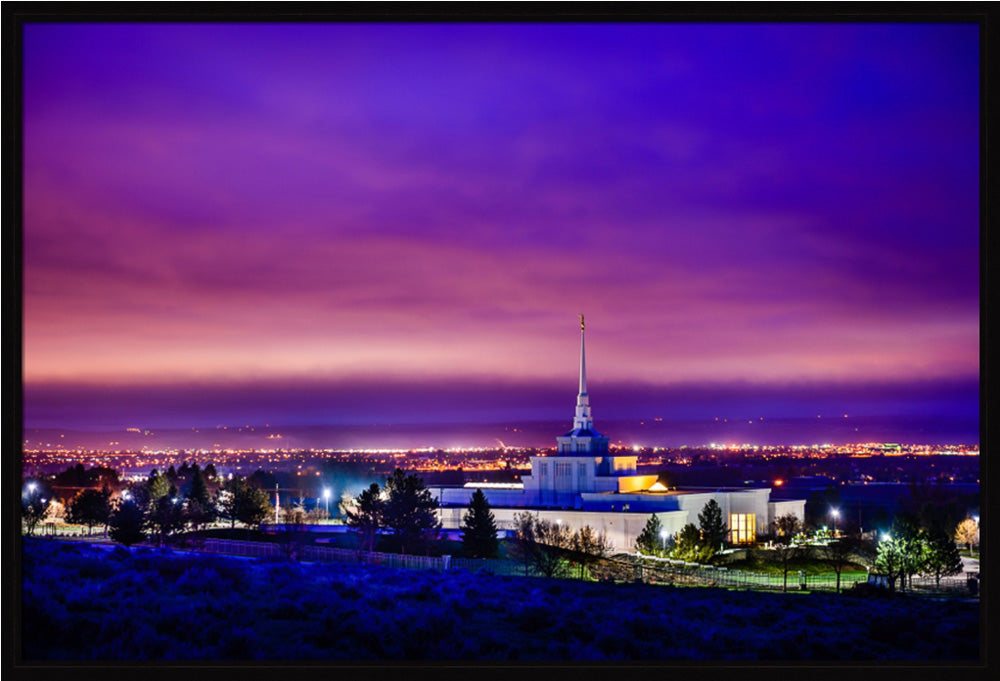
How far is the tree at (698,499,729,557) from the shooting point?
1480 inches

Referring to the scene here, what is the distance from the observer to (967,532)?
38.3 meters

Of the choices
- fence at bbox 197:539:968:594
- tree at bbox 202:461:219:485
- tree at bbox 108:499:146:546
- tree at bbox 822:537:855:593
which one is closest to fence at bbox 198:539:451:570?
fence at bbox 197:539:968:594

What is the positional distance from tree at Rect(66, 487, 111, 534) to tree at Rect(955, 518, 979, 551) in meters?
29.4

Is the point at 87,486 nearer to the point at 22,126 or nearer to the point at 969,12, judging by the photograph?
the point at 22,126

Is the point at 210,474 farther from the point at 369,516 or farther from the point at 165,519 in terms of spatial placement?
the point at 165,519

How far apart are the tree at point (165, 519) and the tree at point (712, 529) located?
57.9 feet

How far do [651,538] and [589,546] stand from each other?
4.89 meters

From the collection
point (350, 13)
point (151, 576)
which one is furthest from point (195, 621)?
point (350, 13)

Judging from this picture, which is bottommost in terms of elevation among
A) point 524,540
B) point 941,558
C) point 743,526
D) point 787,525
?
point 743,526

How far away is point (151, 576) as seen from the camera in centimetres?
1562

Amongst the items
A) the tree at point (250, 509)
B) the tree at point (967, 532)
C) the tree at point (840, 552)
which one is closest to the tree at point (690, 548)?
the tree at point (840, 552)

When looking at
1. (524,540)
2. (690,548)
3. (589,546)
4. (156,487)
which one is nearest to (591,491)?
(690,548)

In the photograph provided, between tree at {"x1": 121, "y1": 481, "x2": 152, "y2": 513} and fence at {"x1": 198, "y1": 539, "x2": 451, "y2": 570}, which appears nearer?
fence at {"x1": 198, "y1": 539, "x2": 451, "y2": 570}

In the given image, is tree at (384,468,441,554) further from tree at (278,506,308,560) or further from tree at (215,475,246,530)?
→ tree at (215,475,246,530)
